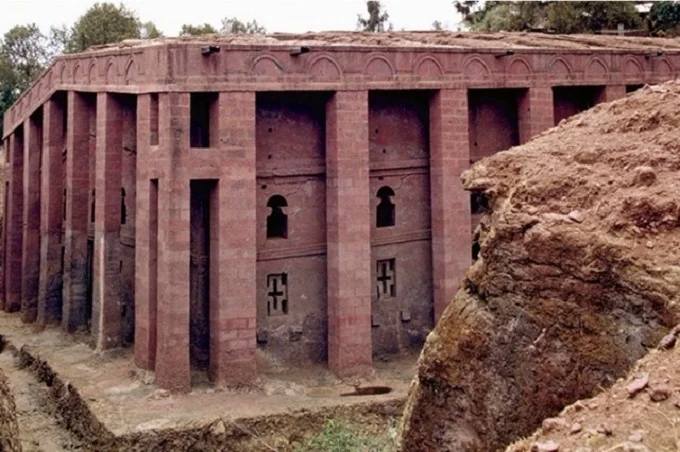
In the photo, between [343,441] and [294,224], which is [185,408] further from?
[294,224]

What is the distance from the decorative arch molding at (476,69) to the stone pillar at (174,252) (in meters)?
5.64

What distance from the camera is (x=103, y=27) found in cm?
3550

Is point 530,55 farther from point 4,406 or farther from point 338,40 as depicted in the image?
point 4,406

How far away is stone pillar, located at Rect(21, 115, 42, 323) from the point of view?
65.6ft

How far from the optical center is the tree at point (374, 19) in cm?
4175

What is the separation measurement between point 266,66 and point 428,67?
10.9 feet

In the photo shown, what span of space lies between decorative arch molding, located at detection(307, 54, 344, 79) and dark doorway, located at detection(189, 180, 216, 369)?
9.54ft

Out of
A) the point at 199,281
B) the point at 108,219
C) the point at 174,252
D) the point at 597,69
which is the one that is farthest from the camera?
the point at 597,69

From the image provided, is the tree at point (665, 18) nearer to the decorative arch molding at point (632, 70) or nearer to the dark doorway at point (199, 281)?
the decorative arch molding at point (632, 70)

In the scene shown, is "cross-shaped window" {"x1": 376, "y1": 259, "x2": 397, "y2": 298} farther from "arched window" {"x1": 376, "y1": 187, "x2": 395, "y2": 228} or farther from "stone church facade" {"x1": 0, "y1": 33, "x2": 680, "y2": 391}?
"arched window" {"x1": 376, "y1": 187, "x2": 395, "y2": 228}

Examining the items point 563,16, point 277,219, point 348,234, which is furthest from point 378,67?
point 563,16

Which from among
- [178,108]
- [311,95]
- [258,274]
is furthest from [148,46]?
[258,274]

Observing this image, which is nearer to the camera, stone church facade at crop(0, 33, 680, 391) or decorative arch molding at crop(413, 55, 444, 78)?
stone church facade at crop(0, 33, 680, 391)

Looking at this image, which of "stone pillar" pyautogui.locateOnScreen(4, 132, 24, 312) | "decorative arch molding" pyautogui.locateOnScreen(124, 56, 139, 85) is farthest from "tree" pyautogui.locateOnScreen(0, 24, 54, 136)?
"decorative arch molding" pyautogui.locateOnScreen(124, 56, 139, 85)
